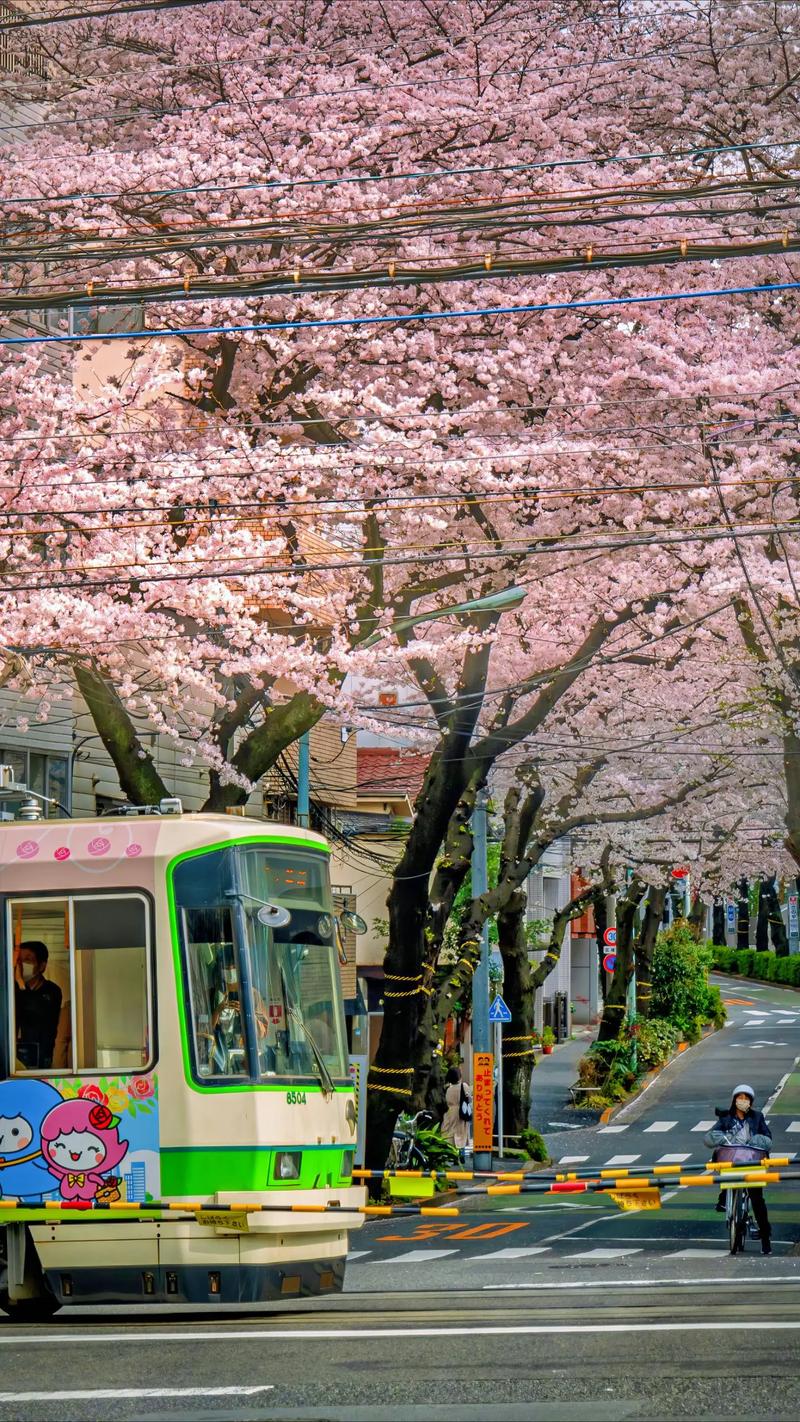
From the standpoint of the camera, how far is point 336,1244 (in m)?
12.7

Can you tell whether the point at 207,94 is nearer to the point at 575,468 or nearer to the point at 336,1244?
the point at 575,468

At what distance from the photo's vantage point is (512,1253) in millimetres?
20938

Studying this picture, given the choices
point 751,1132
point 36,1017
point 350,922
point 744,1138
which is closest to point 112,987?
point 36,1017

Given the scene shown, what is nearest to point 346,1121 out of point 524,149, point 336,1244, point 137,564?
point 336,1244

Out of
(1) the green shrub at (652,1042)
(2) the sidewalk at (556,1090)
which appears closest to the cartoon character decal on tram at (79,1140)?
(2) the sidewalk at (556,1090)

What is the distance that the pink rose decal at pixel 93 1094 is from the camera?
12211 mm

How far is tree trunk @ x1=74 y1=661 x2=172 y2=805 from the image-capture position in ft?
63.3

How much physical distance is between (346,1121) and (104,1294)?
2096 millimetres

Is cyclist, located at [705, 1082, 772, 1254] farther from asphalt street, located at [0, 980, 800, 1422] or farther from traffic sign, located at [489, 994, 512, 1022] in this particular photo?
traffic sign, located at [489, 994, 512, 1022]

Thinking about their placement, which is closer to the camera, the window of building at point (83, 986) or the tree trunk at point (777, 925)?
the window of building at point (83, 986)

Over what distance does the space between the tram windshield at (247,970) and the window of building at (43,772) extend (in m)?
11.7

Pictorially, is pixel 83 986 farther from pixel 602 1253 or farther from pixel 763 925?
pixel 763 925

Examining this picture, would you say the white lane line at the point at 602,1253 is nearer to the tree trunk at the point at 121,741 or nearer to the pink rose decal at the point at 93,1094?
the tree trunk at the point at 121,741

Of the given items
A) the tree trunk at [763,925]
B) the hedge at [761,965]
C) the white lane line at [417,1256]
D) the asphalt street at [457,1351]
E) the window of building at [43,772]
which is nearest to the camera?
the asphalt street at [457,1351]
